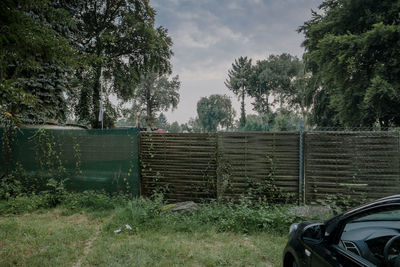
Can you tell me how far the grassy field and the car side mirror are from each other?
4.54 ft

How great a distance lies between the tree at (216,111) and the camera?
262ft

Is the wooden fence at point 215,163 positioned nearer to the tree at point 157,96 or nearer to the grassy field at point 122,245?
the grassy field at point 122,245

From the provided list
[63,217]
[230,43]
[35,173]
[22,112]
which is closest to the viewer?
[63,217]

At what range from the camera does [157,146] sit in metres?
5.34

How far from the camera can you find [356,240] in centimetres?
163

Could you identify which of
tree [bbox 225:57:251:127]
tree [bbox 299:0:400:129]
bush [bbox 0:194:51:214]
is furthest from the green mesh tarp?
tree [bbox 225:57:251:127]

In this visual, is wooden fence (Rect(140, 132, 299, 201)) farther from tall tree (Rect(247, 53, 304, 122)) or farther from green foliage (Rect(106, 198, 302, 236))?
tall tree (Rect(247, 53, 304, 122))

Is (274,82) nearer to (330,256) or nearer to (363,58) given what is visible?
(363,58)

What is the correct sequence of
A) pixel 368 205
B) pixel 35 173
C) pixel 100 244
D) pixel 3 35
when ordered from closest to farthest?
pixel 368 205 < pixel 3 35 < pixel 100 244 < pixel 35 173

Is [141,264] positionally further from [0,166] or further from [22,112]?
[22,112]

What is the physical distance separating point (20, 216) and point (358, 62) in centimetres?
1715

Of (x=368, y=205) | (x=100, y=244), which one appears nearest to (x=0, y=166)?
(x=100, y=244)

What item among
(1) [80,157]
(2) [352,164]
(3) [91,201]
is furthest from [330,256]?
(1) [80,157]

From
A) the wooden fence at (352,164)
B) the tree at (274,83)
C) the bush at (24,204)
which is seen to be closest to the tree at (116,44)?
the bush at (24,204)
